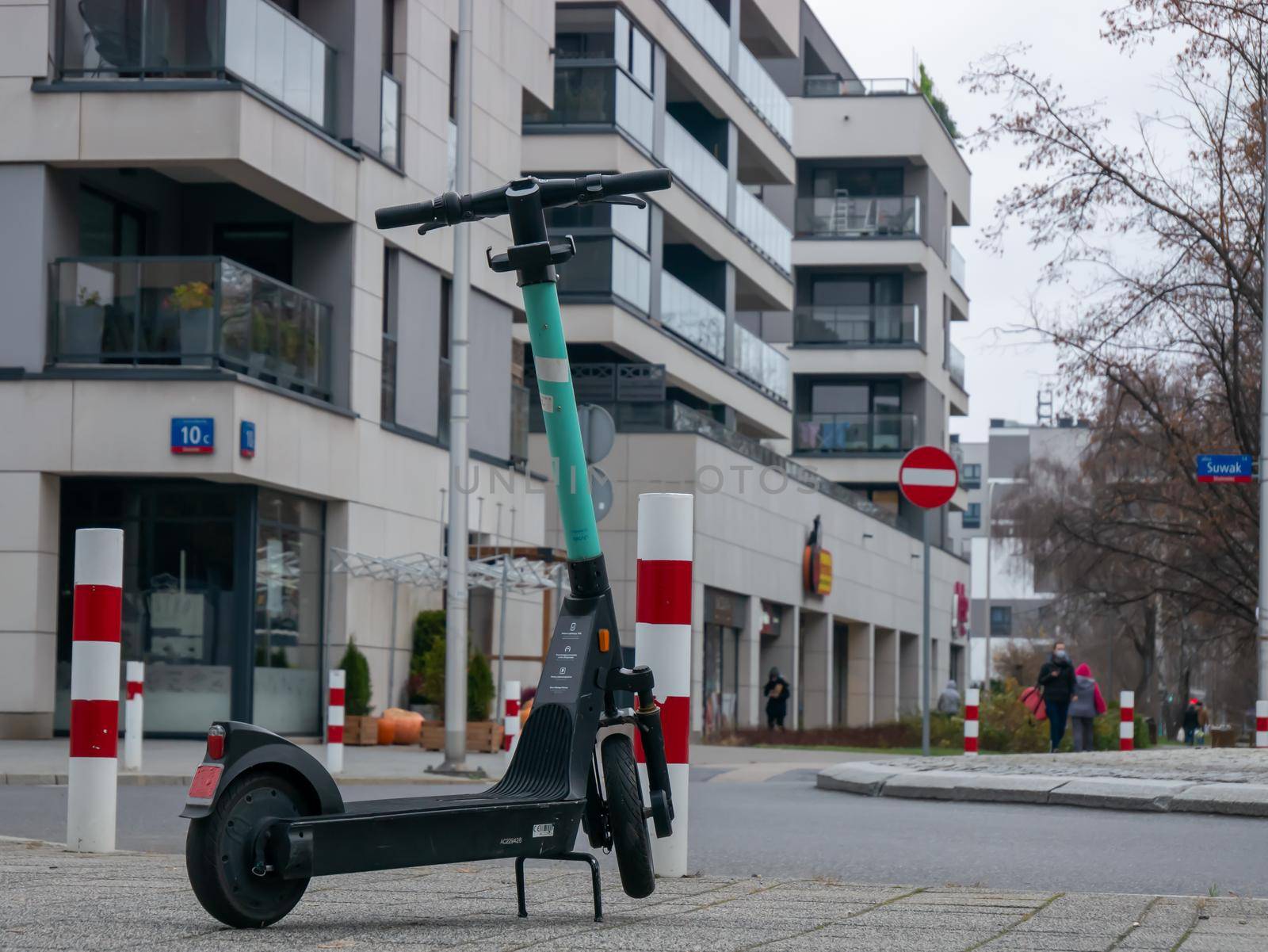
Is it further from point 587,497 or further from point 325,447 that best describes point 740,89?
point 587,497

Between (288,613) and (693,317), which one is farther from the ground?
(693,317)

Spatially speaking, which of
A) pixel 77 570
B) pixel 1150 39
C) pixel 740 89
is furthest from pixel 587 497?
pixel 740 89

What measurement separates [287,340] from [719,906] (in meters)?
18.9

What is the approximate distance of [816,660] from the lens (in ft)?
165

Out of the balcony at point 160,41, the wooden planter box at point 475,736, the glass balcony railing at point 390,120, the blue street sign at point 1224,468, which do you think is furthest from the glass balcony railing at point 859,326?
the balcony at point 160,41

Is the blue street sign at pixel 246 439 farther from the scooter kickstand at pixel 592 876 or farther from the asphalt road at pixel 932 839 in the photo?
the scooter kickstand at pixel 592 876

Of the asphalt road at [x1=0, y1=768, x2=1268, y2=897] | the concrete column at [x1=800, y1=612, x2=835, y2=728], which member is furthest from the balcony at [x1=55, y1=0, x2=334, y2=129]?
the concrete column at [x1=800, y1=612, x2=835, y2=728]

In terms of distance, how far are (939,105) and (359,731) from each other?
46210 mm

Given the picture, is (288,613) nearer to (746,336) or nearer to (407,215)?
(407,215)

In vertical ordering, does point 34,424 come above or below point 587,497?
above

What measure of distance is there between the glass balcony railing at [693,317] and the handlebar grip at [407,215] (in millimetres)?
33511

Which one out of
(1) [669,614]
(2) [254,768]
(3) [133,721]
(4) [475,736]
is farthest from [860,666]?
(2) [254,768]

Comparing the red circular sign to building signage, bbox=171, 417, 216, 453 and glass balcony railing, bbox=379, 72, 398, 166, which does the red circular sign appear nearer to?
building signage, bbox=171, 417, 216, 453

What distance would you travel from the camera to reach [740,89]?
46.2 metres
